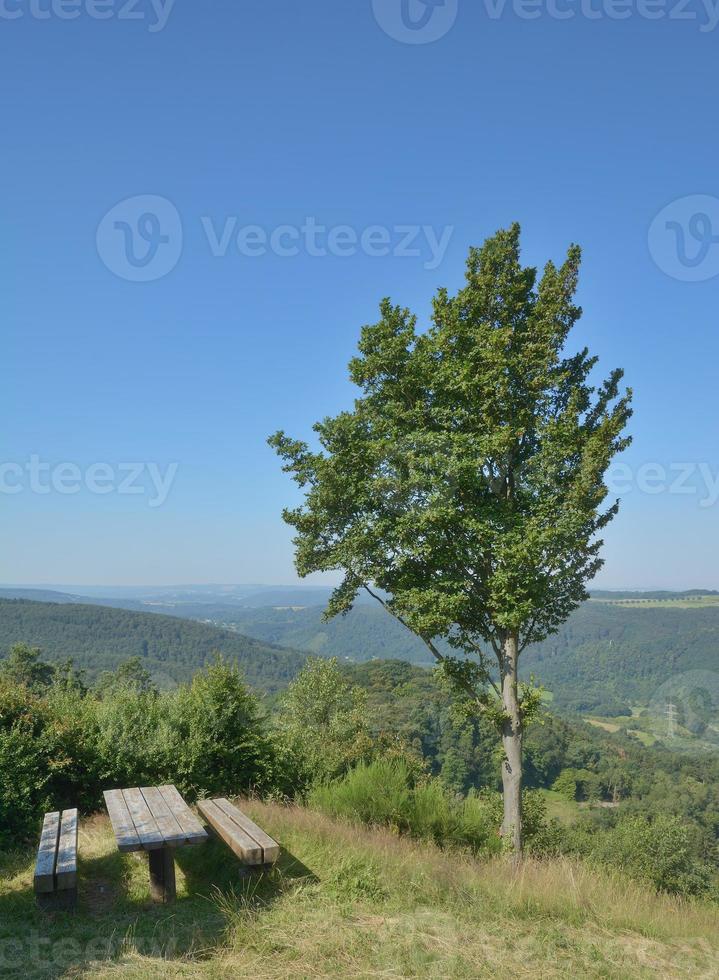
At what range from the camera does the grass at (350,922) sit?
4.14 metres

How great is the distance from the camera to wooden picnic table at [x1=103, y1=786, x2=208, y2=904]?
4.84 metres

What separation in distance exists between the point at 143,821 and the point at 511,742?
7655 mm

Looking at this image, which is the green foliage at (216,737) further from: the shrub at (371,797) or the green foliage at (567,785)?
the green foliage at (567,785)

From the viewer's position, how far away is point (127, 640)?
15600 centimetres

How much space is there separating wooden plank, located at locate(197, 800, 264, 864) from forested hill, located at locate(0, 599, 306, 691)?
121375 mm

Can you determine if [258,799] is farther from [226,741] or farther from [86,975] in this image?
[86,975]

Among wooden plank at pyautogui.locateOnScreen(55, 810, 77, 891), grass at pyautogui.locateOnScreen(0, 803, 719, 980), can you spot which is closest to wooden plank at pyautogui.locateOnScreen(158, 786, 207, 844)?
grass at pyautogui.locateOnScreen(0, 803, 719, 980)

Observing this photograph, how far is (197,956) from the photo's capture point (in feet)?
14.0

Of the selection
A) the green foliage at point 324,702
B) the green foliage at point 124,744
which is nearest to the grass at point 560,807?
the green foliage at point 324,702

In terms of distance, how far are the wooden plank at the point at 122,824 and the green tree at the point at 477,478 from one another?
579 centimetres
